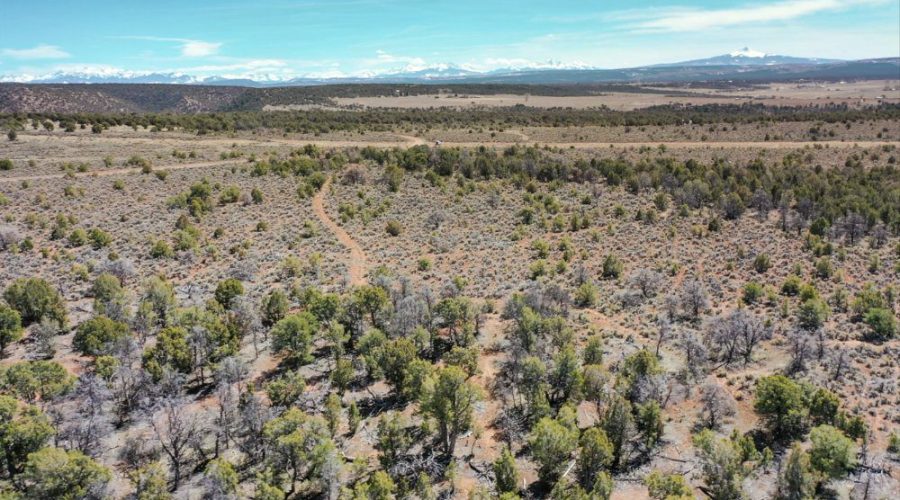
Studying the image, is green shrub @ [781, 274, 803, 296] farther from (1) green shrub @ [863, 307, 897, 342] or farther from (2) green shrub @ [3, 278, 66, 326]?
(2) green shrub @ [3, 278, 66, 326]

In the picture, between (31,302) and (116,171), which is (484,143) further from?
(31,302)

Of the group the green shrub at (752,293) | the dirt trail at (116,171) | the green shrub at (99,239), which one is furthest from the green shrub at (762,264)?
the dirt trail at (116,171)

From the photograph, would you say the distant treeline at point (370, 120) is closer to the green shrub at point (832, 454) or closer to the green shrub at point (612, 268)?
the green shrub at point (612, 268)

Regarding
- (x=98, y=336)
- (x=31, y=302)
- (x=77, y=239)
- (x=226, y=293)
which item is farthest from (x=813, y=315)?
(x=77, y=239)

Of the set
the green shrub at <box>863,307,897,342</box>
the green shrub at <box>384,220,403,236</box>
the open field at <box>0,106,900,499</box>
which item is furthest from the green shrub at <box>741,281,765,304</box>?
the green shrub at <box>384,220,403,236</box>

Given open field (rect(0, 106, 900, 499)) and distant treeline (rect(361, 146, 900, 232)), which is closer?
open field (rect(0, 106, 900, 499))

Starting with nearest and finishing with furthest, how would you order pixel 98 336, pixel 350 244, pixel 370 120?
1. pixel 98 336
2. pixel 350 244
3. pixel 370 120
